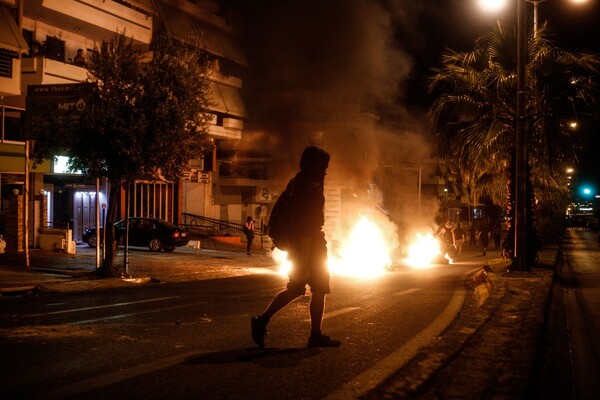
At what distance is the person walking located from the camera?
570 cm

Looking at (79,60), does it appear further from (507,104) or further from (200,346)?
(200,346)

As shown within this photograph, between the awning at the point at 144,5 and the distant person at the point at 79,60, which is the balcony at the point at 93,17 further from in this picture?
the distant person at the point at 79,60

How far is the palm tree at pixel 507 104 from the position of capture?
16.0m

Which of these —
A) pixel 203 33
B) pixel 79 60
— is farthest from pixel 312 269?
pixel 203 33

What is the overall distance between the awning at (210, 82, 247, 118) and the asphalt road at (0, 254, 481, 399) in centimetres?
2401

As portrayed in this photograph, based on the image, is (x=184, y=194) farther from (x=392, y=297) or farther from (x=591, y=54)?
(x=392, y=297)

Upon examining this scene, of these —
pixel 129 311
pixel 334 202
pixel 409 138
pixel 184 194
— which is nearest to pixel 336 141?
pixel 334 202

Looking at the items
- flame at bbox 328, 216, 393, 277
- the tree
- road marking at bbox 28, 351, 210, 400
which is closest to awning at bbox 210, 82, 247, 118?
flame at bbox 328, 216, 393, 277

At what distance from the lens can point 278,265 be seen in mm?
21344

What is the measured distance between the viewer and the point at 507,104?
16766 millimetres

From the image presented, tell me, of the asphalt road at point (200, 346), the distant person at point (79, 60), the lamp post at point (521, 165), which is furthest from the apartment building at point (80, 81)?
the lamp post at point (521, 165)

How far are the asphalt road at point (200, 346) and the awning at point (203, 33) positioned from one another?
68.8ft

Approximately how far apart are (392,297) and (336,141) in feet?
61.2

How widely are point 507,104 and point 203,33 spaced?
63.9 ft
